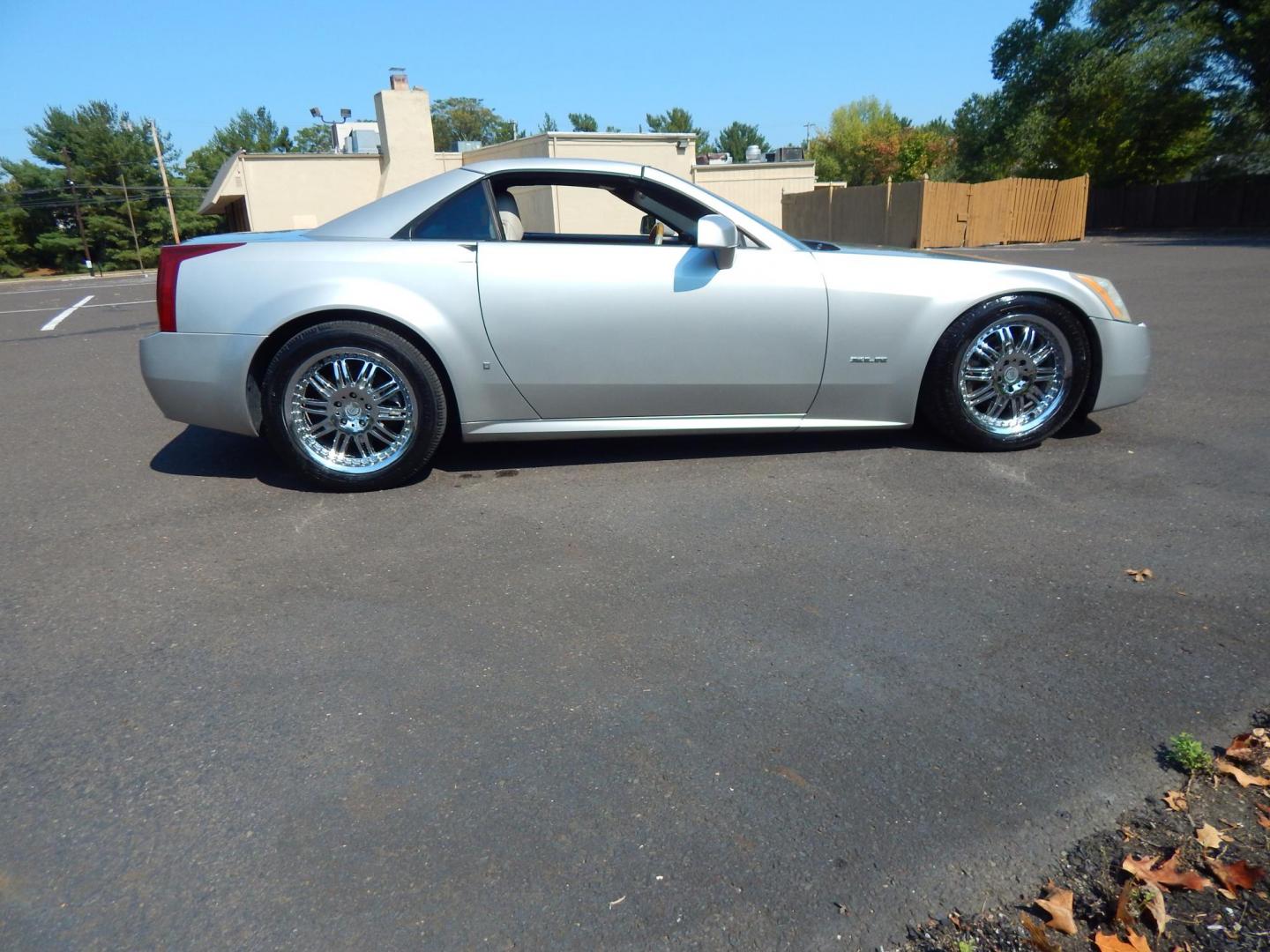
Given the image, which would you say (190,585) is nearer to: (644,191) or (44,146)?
(644,191)

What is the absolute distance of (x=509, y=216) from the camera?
183 inches

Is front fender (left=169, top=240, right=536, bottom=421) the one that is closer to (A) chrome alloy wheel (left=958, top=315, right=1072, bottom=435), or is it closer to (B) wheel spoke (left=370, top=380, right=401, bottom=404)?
(B) wheel spoke (left=370, top=380, right=401, bottom=404)

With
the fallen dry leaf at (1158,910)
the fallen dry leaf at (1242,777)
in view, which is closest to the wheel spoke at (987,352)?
the fallen dry leaf at (1242,777)

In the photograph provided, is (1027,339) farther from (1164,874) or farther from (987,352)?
(1164,874)

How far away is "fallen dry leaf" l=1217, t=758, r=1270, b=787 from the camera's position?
2227 millimetres

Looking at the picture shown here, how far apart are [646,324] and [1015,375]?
193 cm

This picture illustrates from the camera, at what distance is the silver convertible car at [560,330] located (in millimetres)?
4344

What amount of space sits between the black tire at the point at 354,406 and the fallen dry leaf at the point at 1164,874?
10.9 feet

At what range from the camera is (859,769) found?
92.2 inches

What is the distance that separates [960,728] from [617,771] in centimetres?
92

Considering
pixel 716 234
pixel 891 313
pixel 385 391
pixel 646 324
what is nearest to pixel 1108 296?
pixel 891 313

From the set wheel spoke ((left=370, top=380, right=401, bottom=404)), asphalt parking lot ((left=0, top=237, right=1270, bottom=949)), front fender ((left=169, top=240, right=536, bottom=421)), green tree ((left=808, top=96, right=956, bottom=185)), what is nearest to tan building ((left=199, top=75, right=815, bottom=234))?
front fender ((left=169, top=240, right=536, bottom=421))

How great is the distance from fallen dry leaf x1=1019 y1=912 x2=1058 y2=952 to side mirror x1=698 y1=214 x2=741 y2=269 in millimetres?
3133

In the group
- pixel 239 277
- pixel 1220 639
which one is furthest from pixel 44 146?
pixel 1220 639
